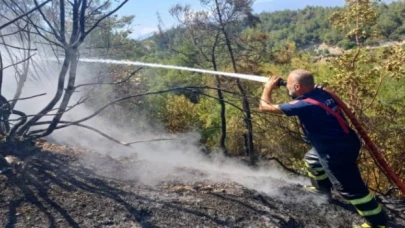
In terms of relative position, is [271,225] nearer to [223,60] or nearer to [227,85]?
[227,85]

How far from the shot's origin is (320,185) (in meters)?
4.54

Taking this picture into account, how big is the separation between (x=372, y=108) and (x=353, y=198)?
7.41m

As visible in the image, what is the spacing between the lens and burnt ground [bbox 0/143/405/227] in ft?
11.4

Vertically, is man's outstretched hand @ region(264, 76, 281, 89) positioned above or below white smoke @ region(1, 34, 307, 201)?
above

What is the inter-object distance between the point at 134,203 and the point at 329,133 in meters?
1.69

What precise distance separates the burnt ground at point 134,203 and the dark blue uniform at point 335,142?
0.48m

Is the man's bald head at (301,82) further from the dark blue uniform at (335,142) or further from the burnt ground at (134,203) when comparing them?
the burnt ground at (134,203)

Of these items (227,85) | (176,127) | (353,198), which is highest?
(353,198)

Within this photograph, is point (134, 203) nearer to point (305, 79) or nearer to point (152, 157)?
point (305, 79)

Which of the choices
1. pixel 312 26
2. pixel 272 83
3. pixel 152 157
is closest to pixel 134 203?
pixel 272 83

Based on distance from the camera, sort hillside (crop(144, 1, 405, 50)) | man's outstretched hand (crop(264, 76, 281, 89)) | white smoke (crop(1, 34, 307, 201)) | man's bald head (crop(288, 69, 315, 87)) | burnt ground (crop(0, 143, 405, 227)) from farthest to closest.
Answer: hillside (crop(144, 1, 405, 50)) < white smoke (crop(1, 34, 307, 201)) < man's outstretched hand (crop(264, 76, 281, 89)) < man's bald head (crop(288, 69, 315, 87)) < burnt ground (crop(0, 143, 405, 227))

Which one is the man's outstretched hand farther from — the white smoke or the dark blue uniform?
the white smoke

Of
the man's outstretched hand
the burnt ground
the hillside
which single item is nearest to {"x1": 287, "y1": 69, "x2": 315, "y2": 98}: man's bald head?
the man's outstretched hand

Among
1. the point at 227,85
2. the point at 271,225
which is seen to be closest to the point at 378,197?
the point at 271,225
